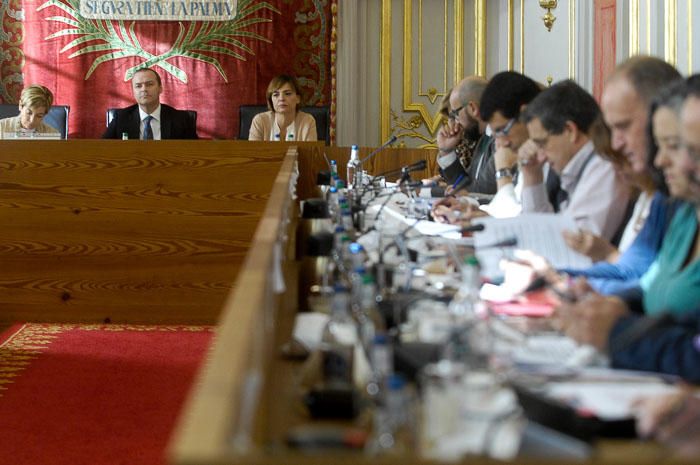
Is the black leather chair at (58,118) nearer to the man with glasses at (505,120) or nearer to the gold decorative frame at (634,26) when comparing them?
the gold decorative frame at (634,26)

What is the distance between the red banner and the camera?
8.32 m

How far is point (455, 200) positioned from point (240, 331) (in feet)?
10.0

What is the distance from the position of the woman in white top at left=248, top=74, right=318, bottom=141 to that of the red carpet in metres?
2.08

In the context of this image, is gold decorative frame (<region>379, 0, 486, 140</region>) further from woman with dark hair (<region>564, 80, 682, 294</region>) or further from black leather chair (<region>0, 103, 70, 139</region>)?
woman with dark hair (<region>564, 80, 682, 294</region>)

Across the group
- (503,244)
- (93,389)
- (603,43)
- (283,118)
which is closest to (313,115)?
(283,118)

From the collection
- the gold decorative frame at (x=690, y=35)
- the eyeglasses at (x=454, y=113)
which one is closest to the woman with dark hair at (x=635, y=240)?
the gold decorative frame at (x=690, y=35)

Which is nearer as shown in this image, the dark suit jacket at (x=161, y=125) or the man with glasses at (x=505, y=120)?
the man with glasses at (x=505, y=120)

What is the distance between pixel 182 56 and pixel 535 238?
605 cm

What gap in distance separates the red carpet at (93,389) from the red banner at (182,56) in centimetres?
377

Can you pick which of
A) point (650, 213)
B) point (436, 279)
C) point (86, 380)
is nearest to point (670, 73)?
point (650, 213)

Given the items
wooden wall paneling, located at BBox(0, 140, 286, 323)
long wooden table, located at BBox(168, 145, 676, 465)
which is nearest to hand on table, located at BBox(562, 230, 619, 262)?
long wooden table, located at BBox(168, 145, 676, 465)

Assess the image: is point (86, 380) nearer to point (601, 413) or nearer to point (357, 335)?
point (357, 335)

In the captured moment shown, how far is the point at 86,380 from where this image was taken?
3.90 metres

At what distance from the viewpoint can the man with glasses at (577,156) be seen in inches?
121
